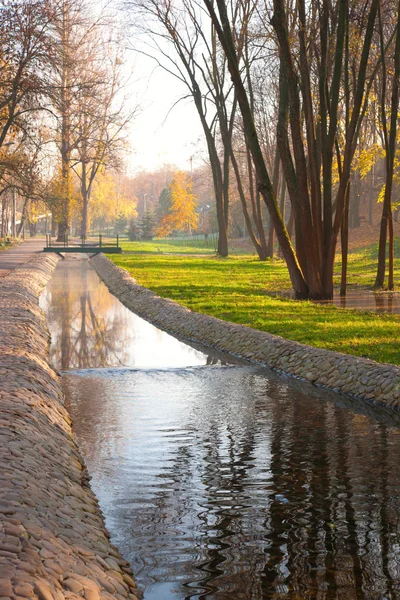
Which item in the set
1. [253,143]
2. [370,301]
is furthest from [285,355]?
[253,143]

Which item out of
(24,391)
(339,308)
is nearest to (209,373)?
(24,391)

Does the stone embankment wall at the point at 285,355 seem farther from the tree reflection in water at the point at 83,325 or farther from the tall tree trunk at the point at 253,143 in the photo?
the tall tree trunk at the point at 253,143

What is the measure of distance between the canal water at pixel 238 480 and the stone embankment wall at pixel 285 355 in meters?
0.37

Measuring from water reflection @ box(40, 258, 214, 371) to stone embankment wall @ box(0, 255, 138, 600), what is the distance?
346cm

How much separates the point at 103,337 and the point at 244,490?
9.57 meters

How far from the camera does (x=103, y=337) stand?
15.9 m

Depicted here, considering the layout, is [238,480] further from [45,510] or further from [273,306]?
[273,306]

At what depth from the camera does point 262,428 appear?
29.0 ft

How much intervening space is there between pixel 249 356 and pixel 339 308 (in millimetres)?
4837

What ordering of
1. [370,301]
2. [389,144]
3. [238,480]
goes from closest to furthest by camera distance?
1. [238,480]
2. [370,301]
3. [389,144]

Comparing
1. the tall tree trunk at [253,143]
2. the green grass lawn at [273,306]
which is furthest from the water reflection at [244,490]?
the tall tree trunk at [253,143]

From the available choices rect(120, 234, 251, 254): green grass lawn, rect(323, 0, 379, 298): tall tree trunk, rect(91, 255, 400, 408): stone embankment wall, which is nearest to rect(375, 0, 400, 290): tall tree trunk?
rect(323, 0, 379, 298): tall tree trunk

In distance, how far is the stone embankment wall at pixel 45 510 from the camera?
421 cm

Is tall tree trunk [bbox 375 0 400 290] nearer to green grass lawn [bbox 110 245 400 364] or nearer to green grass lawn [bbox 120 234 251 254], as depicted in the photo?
green grass lawn [bbox 110 245 400 364]
